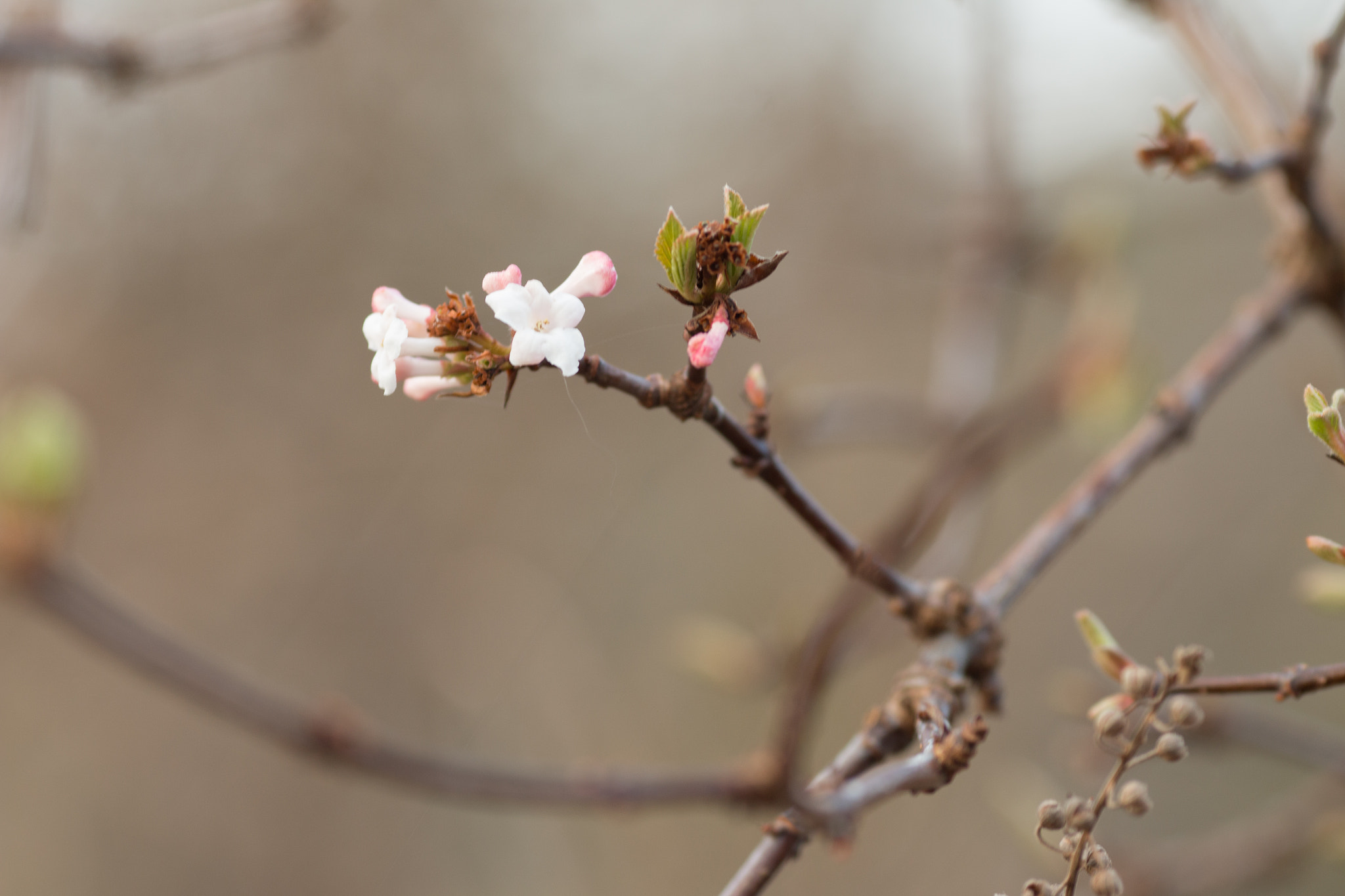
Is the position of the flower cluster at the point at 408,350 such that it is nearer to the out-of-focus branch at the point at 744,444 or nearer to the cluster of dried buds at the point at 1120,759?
the out-of-focus branch at the point at 744,444

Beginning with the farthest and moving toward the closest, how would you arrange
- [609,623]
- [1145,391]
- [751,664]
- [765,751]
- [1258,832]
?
[609,623] < [1145,391] < [751,664] < [1258,832] < [765,751]

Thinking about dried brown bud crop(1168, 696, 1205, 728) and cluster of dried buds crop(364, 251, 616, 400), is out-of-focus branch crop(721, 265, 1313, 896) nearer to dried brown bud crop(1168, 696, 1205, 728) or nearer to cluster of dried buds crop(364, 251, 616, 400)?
dried brown bud crop(1168, 696, 1205, 728)

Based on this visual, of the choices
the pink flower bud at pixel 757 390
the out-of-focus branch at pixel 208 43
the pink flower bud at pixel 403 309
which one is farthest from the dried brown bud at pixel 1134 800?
the out-of-focus branch at pixel 208 43

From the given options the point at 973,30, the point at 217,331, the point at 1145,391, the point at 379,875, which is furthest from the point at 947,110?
the point at 379,875

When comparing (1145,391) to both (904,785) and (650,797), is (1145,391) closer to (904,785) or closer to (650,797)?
(650,797)

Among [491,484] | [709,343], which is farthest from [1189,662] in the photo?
[491,484]

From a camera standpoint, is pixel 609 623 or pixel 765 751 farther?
pixel 609 623
